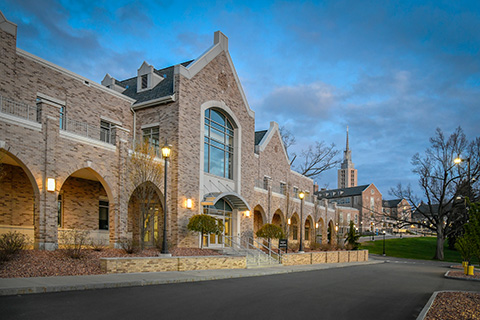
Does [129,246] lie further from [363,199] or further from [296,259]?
[363,199]

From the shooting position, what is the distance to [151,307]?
8641mm

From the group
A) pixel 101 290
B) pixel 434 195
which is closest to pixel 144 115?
pixel 101 290

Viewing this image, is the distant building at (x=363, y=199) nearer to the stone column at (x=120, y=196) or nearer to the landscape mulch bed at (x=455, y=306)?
the stone column at (x=120, y=196)

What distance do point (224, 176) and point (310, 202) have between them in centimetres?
1901

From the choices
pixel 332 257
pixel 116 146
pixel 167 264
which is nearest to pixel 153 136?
pixel 116 146

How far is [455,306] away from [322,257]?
64.9 feet

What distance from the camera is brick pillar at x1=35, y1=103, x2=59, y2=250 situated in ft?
51.7

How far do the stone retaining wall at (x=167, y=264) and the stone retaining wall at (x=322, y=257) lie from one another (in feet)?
18.5

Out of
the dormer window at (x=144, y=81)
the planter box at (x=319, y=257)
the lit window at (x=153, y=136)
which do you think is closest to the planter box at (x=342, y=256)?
the planter box at (x=319, y=257)

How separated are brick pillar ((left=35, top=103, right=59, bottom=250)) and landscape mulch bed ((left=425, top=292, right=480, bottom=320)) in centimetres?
1327

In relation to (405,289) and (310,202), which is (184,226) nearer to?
(405,289)

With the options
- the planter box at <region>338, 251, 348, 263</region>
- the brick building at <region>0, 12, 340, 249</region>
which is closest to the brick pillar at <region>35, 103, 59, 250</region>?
A: the brick building at <region>0, 12, 340, 249</region>

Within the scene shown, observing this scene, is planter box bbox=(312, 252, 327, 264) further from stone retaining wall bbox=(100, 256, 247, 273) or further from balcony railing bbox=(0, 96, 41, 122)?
balcony railing bbox=(0, 96, 41, 122)

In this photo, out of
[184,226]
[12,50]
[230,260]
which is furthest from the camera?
[184,226]
